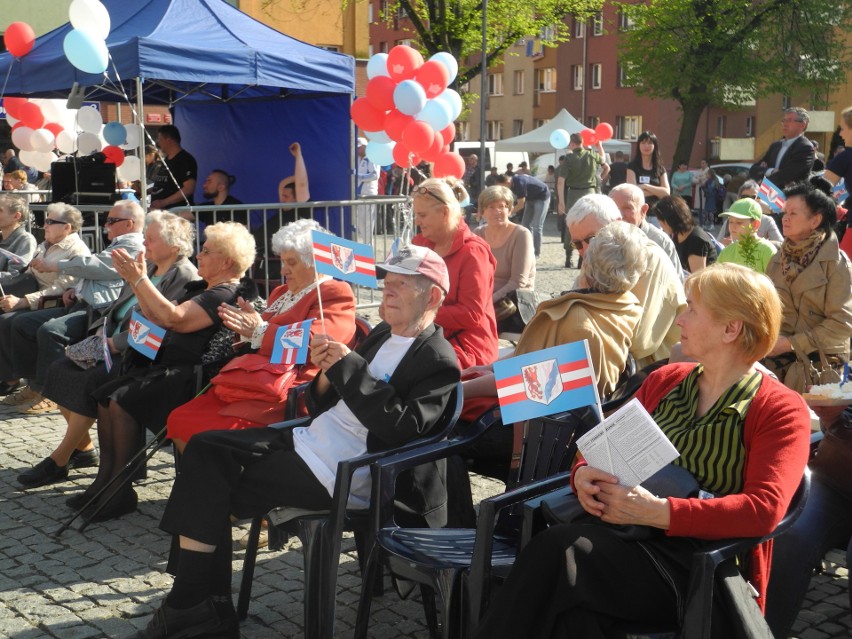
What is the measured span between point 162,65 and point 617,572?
6.84 metres

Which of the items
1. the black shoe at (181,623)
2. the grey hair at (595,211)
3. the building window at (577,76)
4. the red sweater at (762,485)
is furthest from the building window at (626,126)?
the red sweater at (762,485)

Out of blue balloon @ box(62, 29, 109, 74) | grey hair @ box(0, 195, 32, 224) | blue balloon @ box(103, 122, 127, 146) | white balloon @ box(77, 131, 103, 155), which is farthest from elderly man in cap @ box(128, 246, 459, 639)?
white balloon @ box(77, 131, 103, 155)

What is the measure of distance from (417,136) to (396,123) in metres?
0.36

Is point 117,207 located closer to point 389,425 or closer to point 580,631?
point 389,425

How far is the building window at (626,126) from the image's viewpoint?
51.1 m

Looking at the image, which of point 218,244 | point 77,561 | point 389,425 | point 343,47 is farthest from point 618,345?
point 343,47

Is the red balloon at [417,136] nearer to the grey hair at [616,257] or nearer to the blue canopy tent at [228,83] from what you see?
the blue canopy tent at [228,83]

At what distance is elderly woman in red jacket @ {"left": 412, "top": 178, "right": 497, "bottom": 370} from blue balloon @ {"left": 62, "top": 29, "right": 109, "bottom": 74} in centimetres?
385

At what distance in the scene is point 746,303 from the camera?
9.38 ft

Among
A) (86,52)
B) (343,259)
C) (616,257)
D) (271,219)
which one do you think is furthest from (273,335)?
(271,219)

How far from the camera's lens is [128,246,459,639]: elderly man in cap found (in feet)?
11.9

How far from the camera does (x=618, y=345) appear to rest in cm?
399

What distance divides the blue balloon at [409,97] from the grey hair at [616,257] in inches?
225

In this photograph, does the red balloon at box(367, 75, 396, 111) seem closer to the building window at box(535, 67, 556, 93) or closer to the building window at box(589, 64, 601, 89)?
the building window at box(589, 64, 601, 89)
